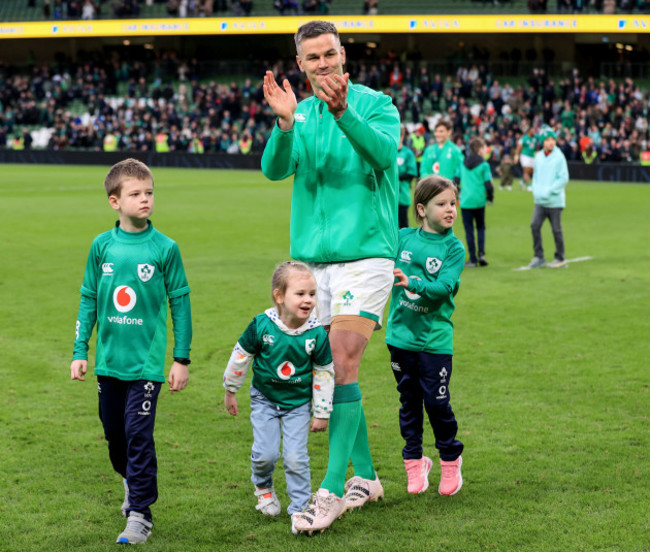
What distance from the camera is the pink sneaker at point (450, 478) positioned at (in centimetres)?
495

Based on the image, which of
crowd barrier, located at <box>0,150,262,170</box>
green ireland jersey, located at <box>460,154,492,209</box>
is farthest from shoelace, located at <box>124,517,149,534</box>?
crowd barrier, located at <box>0,150,262,170</box>

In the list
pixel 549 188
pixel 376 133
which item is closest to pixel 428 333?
pixel 376 133

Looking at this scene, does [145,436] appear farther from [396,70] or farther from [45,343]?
[396,70]

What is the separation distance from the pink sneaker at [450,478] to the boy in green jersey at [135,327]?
147 cm

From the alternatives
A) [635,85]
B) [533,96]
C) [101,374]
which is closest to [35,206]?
[101,374]

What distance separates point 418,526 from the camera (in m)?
4.50

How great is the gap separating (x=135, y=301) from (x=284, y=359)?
2.39 feet

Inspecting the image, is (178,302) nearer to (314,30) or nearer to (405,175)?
(314,30)

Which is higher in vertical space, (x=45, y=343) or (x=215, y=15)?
(x=215, y=15)

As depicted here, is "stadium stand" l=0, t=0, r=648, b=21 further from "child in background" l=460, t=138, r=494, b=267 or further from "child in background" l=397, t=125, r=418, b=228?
"child in background" l=460, t=138, r=494, b=267

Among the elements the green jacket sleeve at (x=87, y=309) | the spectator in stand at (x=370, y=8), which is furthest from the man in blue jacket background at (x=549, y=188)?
the spectator in stand at (x=370, y=8)

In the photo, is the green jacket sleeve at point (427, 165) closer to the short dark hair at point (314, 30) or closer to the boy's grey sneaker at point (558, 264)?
the boy's grey sneaker at point (558, 264)

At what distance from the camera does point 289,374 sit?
174 inches

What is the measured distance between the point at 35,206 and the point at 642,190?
17281mm
